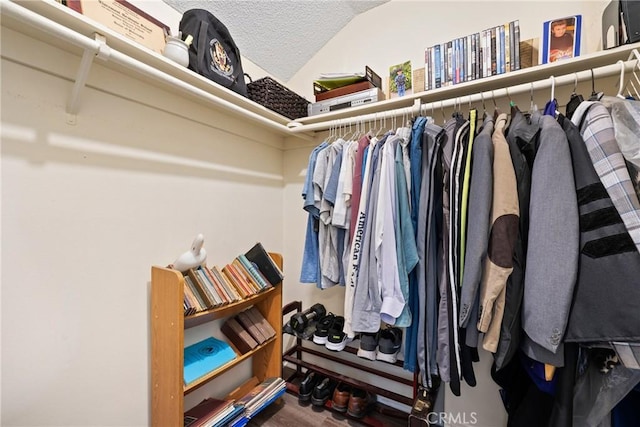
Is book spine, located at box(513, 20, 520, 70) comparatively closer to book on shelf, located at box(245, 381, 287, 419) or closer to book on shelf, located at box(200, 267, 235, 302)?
book on shelf, located at box(200, 267, 235, 302)

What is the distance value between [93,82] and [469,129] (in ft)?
4.31

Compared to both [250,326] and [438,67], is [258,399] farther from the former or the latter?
[438,67]


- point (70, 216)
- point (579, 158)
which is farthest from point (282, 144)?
point (579, 158)

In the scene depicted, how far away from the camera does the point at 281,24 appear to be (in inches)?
55.1

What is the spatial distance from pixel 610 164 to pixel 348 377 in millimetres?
1424

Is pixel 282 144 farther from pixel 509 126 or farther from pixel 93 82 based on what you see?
pixel 509 126

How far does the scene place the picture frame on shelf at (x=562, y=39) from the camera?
34.0 inches

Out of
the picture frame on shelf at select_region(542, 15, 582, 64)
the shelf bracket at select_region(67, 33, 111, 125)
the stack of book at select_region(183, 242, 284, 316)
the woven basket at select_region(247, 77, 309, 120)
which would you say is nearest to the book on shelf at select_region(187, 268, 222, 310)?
the stack of book at select_region(183, 242, 284, 316)

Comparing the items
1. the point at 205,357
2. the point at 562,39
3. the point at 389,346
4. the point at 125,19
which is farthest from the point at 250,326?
the point at 562,39

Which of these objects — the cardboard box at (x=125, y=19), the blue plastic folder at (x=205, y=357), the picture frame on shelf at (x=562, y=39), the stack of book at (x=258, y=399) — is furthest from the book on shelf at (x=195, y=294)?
the picture frame on shelf at (x=562, y=39)

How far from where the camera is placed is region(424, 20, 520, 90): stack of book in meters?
0.93

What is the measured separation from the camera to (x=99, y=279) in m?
0.86

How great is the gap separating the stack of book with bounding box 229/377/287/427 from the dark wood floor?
0.09m

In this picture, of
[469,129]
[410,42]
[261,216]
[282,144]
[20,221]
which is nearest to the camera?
[20,221]
